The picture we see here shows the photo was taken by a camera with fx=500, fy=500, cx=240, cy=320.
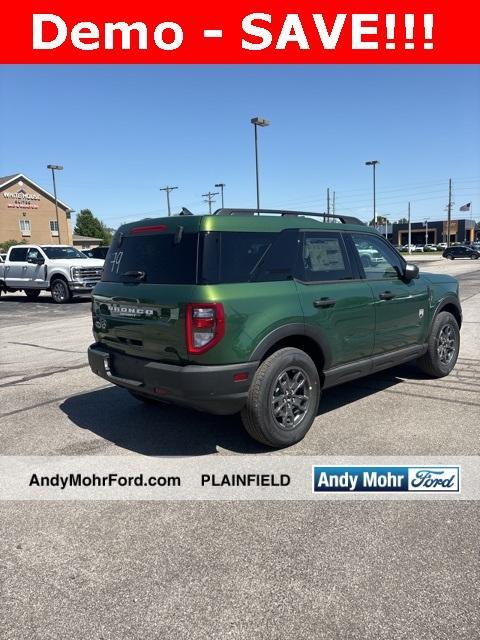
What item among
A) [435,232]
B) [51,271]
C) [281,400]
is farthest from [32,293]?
[435,232]

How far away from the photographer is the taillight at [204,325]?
11.8ft

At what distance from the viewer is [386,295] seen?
506 cm

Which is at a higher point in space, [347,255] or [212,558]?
[347,255]

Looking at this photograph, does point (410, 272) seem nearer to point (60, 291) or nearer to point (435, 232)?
point (60, 291)

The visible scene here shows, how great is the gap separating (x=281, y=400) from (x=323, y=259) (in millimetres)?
1385

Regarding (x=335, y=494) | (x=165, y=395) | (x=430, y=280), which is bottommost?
(x=335, y=494)

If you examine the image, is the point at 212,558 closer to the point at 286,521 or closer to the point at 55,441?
the point at 286,521

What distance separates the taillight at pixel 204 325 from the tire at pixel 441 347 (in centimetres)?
328

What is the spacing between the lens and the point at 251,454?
4.04m

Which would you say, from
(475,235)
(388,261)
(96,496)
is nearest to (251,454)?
(96,496)

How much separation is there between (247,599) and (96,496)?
4.88ft

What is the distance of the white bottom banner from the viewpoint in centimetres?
342

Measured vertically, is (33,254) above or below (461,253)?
above

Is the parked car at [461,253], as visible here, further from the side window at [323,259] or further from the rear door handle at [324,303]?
the rear door handle at [324,303]
